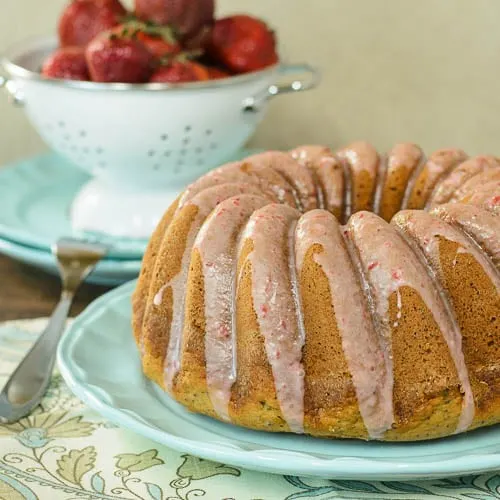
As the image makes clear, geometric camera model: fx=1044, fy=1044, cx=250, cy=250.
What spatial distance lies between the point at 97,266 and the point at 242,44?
419 mm

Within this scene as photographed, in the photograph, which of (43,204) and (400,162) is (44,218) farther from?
(400,162)

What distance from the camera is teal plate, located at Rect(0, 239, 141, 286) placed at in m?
1.32

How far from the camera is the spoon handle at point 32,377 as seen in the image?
98 cm

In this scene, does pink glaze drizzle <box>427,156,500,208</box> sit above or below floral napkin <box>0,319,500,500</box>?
above

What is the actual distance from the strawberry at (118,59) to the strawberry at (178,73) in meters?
0.02

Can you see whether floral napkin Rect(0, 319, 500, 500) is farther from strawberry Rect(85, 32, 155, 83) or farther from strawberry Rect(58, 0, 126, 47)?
strawberry Rect(58, 0, 126, 47)

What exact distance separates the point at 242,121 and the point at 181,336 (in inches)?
25.7

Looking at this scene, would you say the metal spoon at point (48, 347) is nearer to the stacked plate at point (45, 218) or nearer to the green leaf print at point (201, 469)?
the stacked plate at point (45, 218)

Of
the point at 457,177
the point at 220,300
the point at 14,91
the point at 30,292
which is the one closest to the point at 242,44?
the point at 14,91

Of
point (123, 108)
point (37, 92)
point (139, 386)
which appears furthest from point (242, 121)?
point (139, 386)

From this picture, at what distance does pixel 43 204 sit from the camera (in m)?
1.59

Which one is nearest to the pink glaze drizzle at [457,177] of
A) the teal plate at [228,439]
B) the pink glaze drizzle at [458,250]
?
the pink glaze drizzle at [458,250]

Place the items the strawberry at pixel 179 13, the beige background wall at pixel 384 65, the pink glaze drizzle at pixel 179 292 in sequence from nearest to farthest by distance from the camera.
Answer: the pink glaze drizzle at pixel 179 292 < the strawberry at pixel 179 13 < the beige background wall at pixel 384 65

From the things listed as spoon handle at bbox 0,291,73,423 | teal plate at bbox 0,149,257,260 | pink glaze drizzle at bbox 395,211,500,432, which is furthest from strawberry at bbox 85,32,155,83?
pink glaze drizzle at bbox 395,211,500,432
